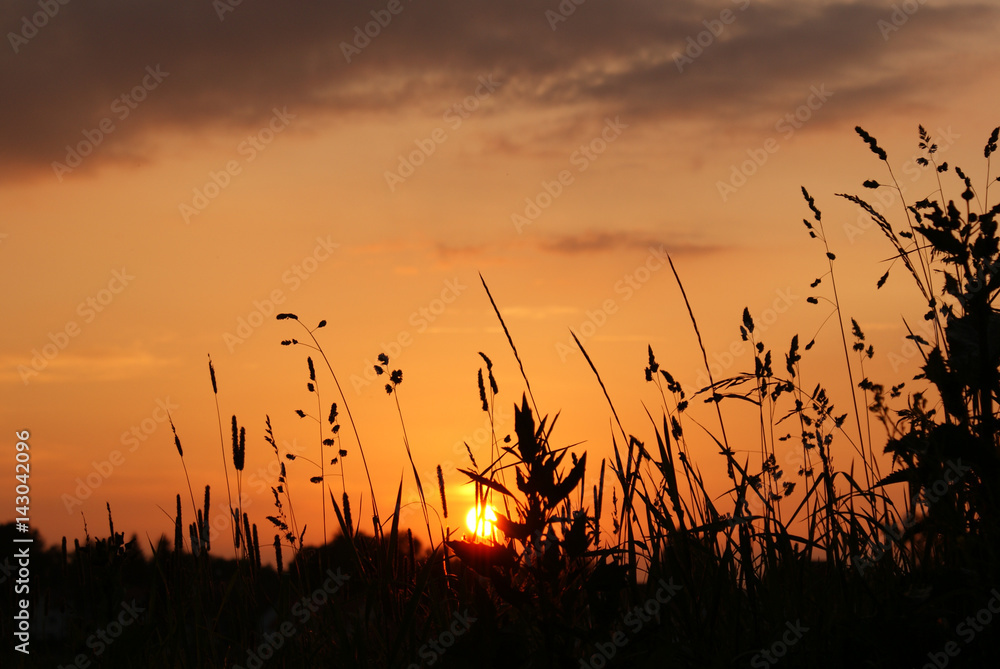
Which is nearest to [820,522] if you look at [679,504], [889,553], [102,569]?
[889,553]

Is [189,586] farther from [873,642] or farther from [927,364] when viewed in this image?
[927,364]

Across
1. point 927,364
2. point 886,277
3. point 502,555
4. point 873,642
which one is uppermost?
point 886,277

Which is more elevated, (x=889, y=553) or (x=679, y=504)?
(x=679, y=504)

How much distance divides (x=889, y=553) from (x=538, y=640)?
A: 1.10m

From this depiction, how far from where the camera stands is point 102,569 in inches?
117

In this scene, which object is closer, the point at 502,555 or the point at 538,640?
the point at 502,555

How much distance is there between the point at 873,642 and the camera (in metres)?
2.03

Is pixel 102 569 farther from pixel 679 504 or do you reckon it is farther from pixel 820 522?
pixel 820 522

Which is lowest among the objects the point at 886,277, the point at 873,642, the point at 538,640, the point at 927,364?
the point at 873,642

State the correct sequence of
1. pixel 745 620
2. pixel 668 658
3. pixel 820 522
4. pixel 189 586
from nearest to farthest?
pixel 668 658 < pixel 745 620 < pixel 820 522 < pixel 189 586

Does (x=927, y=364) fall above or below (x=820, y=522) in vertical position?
above

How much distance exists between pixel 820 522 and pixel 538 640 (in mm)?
1176

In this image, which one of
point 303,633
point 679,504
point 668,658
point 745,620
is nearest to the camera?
point 668,658

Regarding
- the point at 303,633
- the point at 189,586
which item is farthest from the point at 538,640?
the point at 189,586
